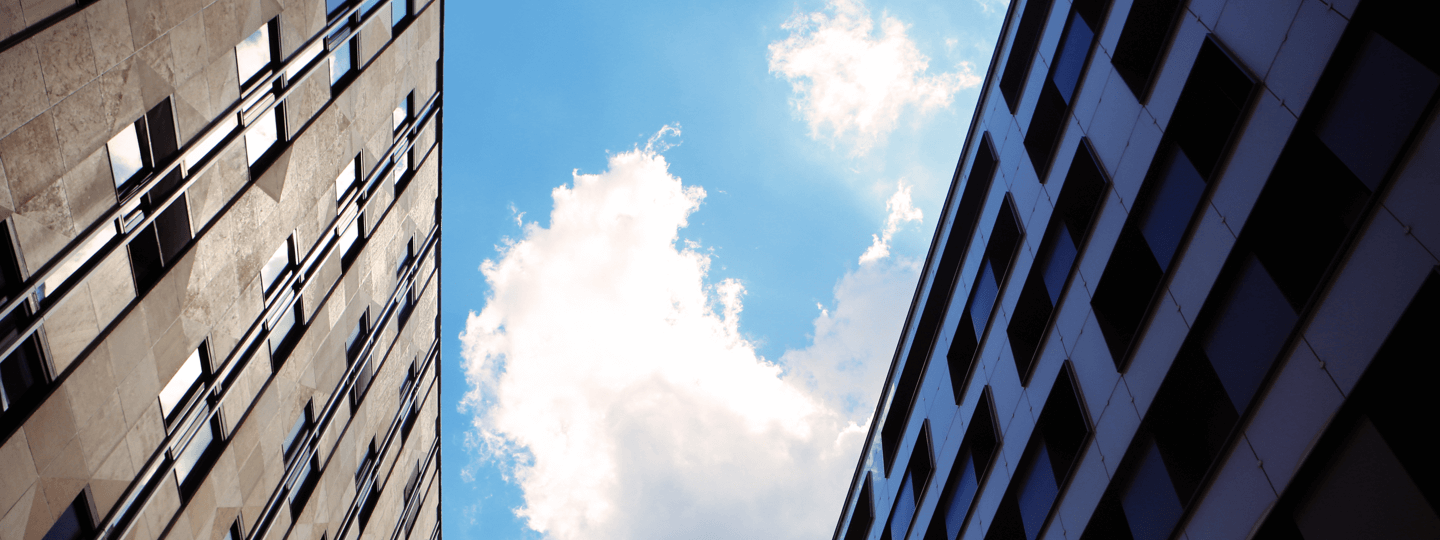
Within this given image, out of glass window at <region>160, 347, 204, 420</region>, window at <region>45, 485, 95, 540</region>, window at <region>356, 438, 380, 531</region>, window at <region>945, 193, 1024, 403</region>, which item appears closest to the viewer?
window at <region>45, 485, 95, 540</region>

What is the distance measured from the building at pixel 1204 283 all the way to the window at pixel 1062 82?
0.23ft

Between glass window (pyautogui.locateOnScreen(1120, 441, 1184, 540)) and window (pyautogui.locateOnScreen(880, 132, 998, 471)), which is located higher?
window (pyautogui.locateOnScreen(880, 132, 998, 471))

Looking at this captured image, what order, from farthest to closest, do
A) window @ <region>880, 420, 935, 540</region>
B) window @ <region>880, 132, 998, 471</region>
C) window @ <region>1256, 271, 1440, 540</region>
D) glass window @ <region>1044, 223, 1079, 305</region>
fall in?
window @ <region>880, 420, 935, 540</region>, window @ <region>880, 132, 998, 471</region>, glass window @ <region>1044, 223, 1079, 305</region>, window @ <region>1256, 271, 1440, 540</region>

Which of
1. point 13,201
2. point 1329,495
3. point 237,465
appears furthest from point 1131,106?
point 237,465

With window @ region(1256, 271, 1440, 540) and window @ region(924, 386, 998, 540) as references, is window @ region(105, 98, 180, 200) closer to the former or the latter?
window @ region(1256, 271, 1440, 540)

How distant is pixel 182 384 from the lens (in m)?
13.0

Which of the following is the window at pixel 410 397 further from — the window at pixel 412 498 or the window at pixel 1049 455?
the window at pixel 1049 455

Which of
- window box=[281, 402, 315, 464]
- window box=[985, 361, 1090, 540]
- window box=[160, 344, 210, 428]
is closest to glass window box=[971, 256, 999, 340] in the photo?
window box=[985, 361, 1090, 540]

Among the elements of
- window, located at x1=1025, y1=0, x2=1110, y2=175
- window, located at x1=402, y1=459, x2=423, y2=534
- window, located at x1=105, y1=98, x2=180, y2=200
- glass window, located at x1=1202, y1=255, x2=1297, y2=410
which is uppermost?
window, located at x1=1025, y1=0, x2=1110, y2=175

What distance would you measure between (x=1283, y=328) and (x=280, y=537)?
22.5 m

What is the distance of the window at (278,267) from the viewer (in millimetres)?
15024

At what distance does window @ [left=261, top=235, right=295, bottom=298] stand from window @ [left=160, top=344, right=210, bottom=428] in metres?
2.16

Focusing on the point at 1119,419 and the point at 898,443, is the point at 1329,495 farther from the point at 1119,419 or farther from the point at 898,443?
the point at 898,443

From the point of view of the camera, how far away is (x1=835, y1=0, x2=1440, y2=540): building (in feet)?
25.1
